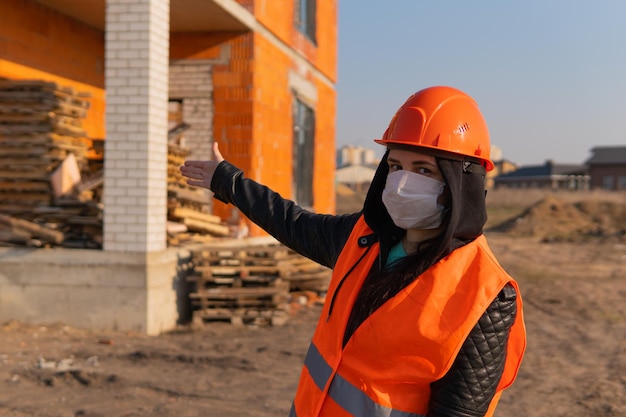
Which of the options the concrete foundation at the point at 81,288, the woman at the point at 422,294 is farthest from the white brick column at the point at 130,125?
the woman at the point at 422,294

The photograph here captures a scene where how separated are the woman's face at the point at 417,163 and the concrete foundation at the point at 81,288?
658 cm

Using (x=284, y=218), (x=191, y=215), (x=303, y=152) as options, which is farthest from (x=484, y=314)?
(x=303, y=152)

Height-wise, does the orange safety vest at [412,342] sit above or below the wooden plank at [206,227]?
above

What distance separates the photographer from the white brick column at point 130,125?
827cm

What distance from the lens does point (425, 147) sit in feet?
6.68

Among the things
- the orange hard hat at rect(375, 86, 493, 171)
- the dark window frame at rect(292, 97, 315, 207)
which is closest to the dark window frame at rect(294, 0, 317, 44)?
the dark window frame at rect(292, 97, 315, 207)

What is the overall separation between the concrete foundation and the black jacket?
6001mm

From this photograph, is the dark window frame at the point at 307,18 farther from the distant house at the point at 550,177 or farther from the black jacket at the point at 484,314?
the distant house at the point at 550,177

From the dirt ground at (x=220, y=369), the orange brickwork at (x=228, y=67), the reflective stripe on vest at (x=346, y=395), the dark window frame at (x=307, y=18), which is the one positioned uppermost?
the dark window frame at (x=307, y=18)

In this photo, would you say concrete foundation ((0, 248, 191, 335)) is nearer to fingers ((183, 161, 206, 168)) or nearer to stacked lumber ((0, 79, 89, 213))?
stacked lumber ((0, 79, 89, 213))

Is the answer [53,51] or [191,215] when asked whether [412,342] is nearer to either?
[191,215]

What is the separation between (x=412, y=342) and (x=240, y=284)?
307 inches

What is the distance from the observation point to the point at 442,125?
2.03 m

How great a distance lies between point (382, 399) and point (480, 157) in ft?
2.59
